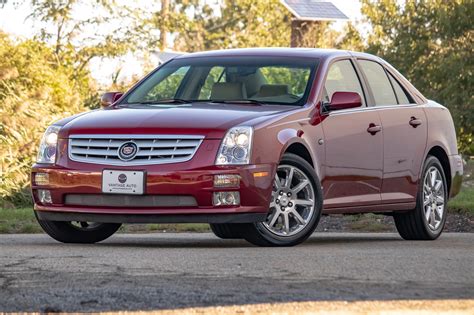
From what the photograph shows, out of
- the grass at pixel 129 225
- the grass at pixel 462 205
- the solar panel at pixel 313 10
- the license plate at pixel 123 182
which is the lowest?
the grass at pixel 462 205

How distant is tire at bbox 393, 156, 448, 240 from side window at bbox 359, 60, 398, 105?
666 mm

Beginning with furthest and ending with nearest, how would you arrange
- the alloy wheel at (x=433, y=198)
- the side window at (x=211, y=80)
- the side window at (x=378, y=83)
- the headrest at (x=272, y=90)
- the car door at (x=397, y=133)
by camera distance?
the alloy wheel at (x=433, y=198)
the side window at (x=378, y=83)
the car door at (x=397, y=133)
the side window at (x=211, y=80)
the headrest at (x=272, y=90)

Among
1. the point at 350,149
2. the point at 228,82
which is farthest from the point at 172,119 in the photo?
the point at 350,149

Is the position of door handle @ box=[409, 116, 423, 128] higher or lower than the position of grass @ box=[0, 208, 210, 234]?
higher

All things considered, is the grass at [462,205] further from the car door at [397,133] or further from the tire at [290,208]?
the tire at [290,208]

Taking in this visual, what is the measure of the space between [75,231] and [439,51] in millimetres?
23794

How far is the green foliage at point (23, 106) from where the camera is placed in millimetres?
20327

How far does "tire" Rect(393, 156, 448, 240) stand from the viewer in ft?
41.8

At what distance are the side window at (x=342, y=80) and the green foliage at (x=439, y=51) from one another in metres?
19.5

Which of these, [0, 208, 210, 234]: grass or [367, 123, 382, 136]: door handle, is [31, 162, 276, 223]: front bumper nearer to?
[367, 123, 382, 136]: door handle

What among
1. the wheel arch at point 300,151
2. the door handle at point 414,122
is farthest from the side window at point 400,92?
the wheel arch at point 300,151

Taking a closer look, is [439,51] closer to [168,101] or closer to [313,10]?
[313,10]

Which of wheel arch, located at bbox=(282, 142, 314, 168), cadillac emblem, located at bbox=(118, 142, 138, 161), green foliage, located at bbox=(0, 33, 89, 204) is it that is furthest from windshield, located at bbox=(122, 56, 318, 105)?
green foliage, located at bbox=(0, 33, 89, 204)

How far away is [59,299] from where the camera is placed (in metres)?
6.98
